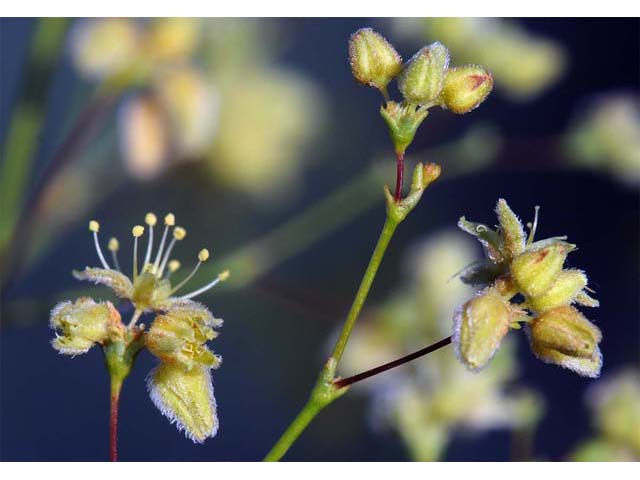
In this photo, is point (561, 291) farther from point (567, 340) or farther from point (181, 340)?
point (181, 340)

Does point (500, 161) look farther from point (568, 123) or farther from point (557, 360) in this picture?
point (557, 360)

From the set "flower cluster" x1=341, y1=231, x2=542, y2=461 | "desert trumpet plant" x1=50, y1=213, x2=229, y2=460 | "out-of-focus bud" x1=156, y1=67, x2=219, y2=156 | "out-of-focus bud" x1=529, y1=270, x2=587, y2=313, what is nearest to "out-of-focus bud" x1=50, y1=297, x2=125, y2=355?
"desert trumpet plant" x1=50, y1=213, x2=229, y2=460

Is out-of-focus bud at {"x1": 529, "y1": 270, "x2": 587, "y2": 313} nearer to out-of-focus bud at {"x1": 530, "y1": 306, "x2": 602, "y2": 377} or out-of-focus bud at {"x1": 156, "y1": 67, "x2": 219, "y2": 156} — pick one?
out-of-focus bud at {"x1": 530, "y1": 306, "x2": 602, "y2": 377}

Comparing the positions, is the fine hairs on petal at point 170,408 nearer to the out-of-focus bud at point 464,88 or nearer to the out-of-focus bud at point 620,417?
the out-of-focus bud at point 464,88

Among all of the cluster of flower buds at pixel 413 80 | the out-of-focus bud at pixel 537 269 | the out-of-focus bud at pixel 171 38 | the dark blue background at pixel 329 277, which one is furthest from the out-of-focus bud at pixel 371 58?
the dark blue background at pixel 329 277

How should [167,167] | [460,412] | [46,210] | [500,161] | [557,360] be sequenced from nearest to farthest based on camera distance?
[557,360] < [460,412] < [46,210] < [167,167] < [500,161]

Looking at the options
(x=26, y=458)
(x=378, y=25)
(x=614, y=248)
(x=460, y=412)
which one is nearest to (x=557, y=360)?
(x=460, y=412)
